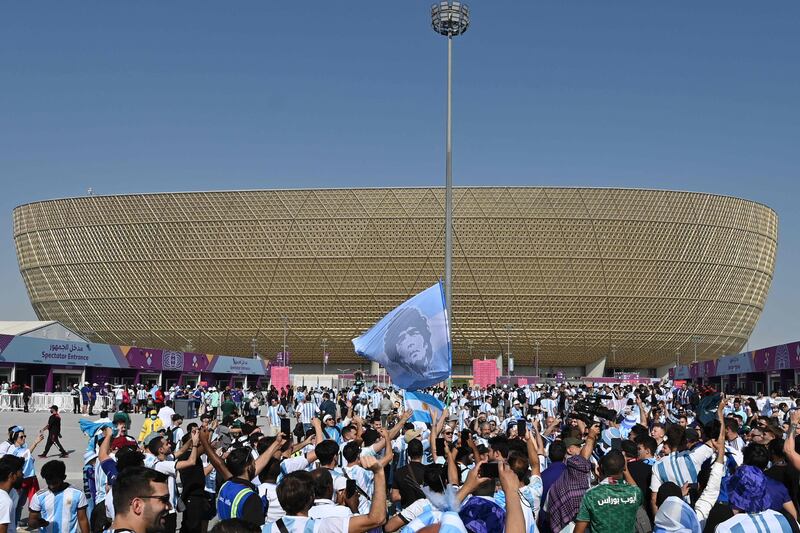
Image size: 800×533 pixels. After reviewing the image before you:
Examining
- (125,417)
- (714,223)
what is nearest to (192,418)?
(125,417)

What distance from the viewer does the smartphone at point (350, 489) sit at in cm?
719

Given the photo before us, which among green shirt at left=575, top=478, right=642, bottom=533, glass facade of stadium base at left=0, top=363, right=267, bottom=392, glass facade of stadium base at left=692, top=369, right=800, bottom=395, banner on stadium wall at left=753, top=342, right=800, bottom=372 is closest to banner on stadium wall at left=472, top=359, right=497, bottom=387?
glass facade of stadium base at left=692, top=369, right=800, bottom=395

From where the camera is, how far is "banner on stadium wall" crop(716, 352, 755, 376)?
45091 millimetres

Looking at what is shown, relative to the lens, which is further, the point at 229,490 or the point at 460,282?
the point at 460,282

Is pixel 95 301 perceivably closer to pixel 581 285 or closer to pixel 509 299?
pixel 509 299

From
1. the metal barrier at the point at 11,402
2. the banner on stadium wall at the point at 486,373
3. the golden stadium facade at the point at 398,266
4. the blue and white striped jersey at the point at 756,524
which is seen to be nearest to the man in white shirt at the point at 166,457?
the blue and white striped jersey at the point at 756,524

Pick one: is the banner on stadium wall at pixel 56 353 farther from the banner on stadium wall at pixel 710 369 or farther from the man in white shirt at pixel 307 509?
the man in white shirt at pixel 307 509

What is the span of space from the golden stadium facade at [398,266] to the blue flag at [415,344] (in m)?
78.7

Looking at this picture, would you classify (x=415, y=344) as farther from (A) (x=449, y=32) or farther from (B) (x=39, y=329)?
(B) (x=39, y=329)

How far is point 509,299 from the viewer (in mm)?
96000

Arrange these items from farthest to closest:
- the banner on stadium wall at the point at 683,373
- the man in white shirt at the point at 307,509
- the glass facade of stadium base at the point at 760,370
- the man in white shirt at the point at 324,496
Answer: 1. the banner on stadium wall at the point at 683,373
2. the glass facade of stadium base at the point at 760,370
3. the man in white shirt at the point at 324,496
4. the man in white shirt at the point at 307,509

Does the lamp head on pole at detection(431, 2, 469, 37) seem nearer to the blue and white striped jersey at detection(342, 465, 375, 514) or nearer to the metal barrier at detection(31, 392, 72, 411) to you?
the blue and white striped jersey at detection(342, 465, 375, 514)

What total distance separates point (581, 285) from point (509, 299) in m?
7.27

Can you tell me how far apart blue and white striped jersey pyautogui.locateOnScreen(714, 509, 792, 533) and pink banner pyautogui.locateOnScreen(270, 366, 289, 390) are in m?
44.6
